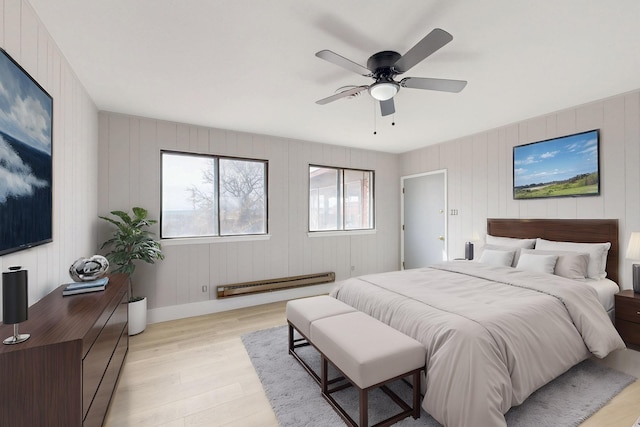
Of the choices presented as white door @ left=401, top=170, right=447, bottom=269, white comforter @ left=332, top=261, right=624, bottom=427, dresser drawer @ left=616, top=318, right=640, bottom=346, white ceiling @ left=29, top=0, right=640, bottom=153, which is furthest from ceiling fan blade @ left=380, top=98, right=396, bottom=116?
dresser drawer @ left=616, top=318, right=640, bottom=346

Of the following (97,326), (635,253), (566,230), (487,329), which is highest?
(566,230)

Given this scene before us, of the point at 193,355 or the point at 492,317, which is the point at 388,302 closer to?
the point at 492,317

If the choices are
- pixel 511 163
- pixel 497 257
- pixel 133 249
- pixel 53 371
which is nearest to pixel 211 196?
pixel 133 249

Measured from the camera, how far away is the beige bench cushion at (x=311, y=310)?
7.71 feet

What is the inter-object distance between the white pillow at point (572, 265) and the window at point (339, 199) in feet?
9.57

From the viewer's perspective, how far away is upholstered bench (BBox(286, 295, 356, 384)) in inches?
91.9

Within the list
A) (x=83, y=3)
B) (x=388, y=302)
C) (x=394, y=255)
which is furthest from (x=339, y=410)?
(x=394, y=255)

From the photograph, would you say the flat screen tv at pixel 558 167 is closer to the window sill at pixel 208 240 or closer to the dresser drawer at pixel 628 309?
the dresser drawer at pixel 628 309

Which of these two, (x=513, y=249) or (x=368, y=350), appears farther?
(x=513, y=249)

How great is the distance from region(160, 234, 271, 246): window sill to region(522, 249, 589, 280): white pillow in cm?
364

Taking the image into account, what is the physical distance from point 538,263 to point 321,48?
3.14 meters

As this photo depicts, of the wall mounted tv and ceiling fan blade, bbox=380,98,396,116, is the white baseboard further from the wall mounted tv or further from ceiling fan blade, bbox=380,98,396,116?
ceiling fan blade, bbox=380,98,396,116

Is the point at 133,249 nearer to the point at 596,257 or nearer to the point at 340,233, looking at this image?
the point at 340,233

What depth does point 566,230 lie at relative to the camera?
3361 millimetres
